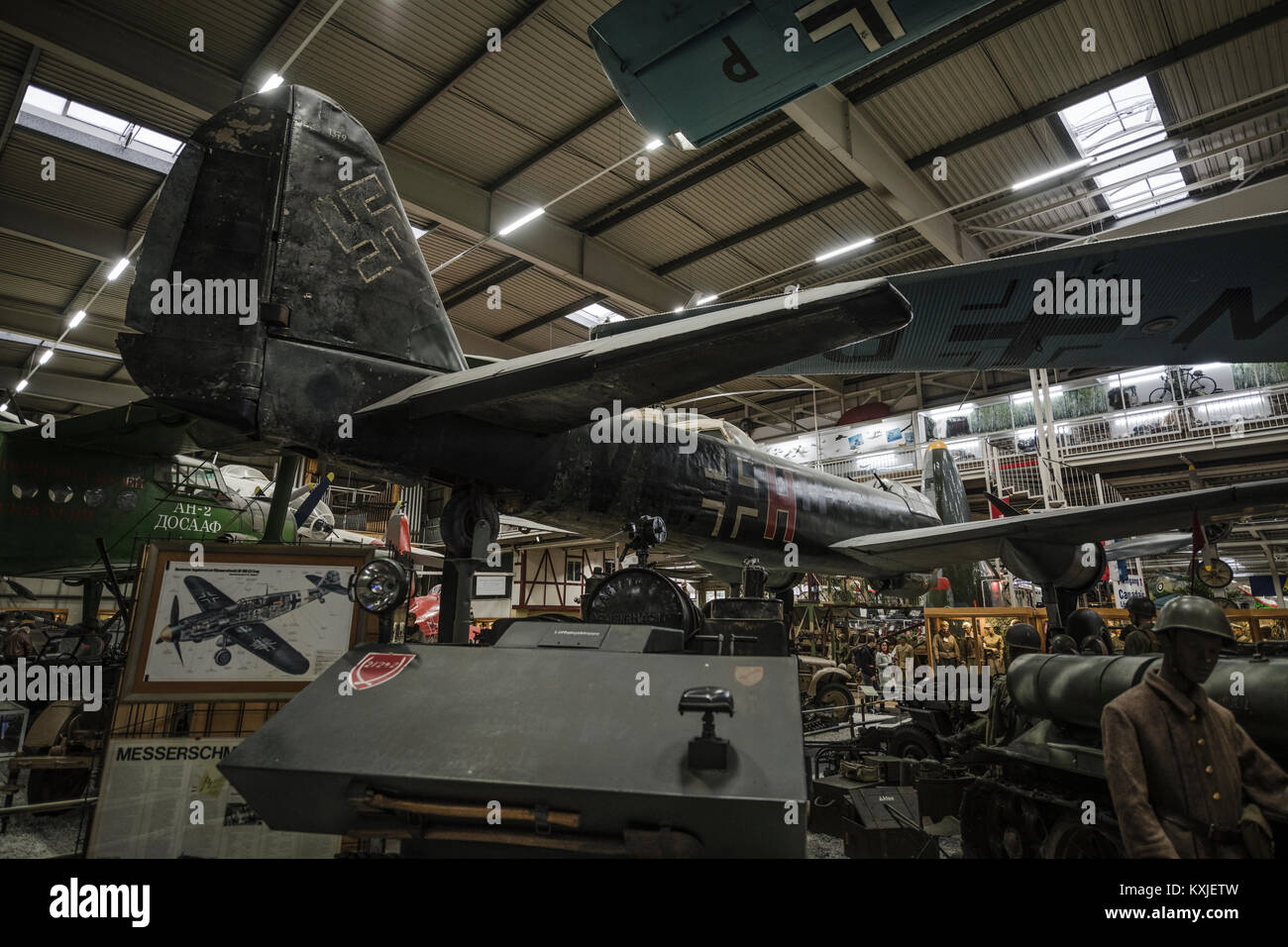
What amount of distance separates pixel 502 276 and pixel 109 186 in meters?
6.20

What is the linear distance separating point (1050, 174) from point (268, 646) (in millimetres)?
11762

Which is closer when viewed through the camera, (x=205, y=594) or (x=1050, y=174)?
(x=205, y=594)

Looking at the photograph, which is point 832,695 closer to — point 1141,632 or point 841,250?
point 1141,632

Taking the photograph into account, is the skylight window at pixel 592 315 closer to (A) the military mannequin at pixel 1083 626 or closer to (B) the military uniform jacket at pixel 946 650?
(B) the military uniform jacket at pixel 946 650

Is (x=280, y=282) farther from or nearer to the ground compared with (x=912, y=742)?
farther from the ground

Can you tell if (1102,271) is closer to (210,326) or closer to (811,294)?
(811,294)

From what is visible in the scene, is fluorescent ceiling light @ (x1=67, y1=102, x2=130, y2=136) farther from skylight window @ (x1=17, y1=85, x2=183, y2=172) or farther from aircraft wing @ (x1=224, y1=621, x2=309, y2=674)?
aircraft wing @ (x1=224, y1=621, x2=309, y2=674)

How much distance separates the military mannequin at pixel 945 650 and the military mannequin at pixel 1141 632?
10.4 feet

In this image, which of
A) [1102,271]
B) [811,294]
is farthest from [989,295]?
[811,294]

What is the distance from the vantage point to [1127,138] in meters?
9.62

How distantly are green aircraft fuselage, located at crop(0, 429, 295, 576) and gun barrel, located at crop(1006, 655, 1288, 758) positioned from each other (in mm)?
8083

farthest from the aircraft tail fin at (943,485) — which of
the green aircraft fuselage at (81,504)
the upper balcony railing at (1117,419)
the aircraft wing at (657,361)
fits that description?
the green aircraft fuselage at (81,504)

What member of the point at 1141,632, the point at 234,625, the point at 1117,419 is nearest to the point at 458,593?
the point at 234,625
